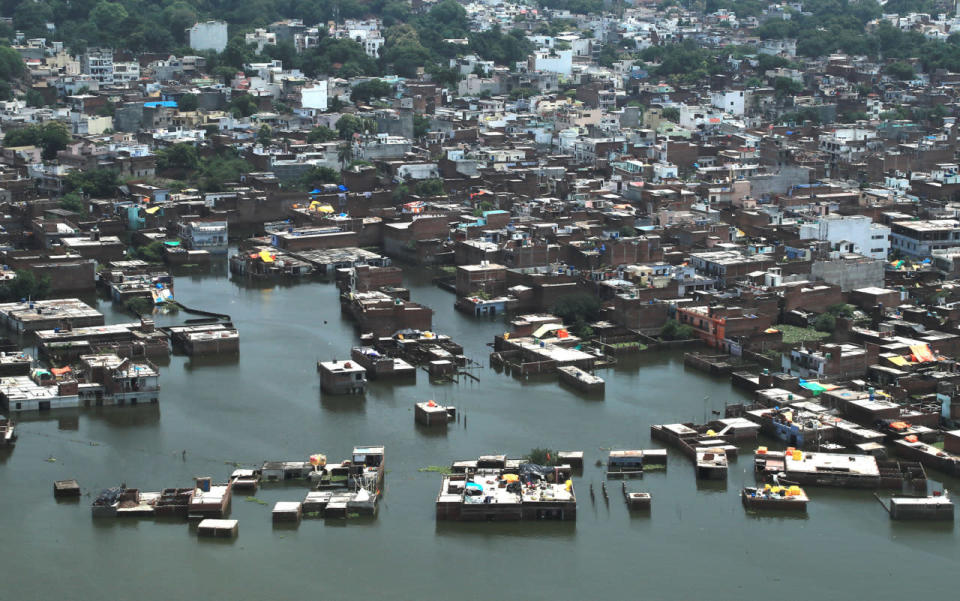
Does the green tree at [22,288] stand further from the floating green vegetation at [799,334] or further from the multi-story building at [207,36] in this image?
the multi-story building at [207,36]

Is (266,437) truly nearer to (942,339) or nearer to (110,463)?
(110,463)

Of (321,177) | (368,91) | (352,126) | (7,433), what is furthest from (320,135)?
(7,433)

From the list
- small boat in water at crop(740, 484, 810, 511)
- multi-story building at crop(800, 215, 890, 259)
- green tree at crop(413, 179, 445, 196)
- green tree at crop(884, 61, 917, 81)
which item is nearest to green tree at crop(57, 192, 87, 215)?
green tree at crop(413, 179, 445, 196)

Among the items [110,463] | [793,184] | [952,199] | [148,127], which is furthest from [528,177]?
[110,463]

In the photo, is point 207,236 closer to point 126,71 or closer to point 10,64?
point 10,64

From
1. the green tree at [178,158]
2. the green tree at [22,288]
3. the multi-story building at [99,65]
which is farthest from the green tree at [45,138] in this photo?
the green tree at [22,288]
